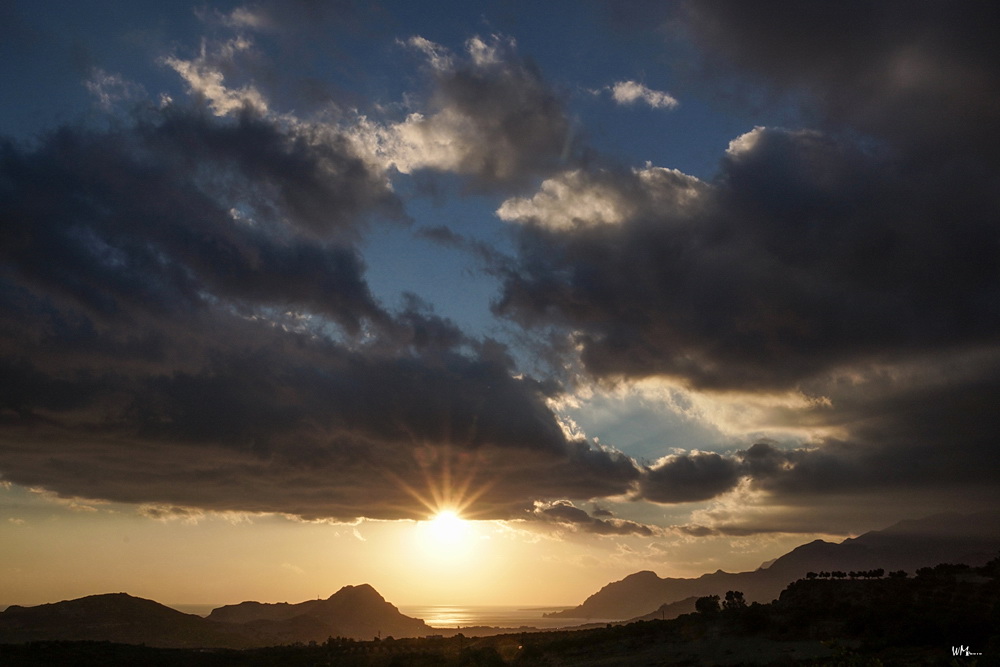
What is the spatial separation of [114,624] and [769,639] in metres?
171

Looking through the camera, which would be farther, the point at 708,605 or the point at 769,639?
the point at 708,605

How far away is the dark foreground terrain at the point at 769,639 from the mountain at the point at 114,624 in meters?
67.8

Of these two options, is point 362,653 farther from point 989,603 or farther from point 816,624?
point 989,603

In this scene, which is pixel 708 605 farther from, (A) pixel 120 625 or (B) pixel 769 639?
(A) pixel 120 625

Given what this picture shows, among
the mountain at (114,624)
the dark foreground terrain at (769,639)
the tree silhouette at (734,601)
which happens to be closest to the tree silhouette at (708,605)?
the dark foreground terrain at (769,639)

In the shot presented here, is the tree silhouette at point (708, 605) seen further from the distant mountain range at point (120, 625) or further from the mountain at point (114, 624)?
the mountain at point (114, 624)

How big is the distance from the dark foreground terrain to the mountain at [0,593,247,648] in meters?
67.8

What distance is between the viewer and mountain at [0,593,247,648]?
152 metres

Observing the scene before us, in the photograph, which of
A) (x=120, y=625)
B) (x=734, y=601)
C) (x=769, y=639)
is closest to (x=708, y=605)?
(x=734, y=601)

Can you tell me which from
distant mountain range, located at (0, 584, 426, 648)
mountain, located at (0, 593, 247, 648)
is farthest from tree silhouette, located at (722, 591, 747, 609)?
mountain, located at (0, 593, 247, 648)

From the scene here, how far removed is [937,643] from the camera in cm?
5316

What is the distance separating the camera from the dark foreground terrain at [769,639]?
54.3 m

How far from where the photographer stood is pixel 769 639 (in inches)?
2566

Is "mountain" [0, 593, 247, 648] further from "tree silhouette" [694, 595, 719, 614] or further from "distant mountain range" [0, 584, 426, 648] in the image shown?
"tree silhouette" [694, 595, 719, 614]
